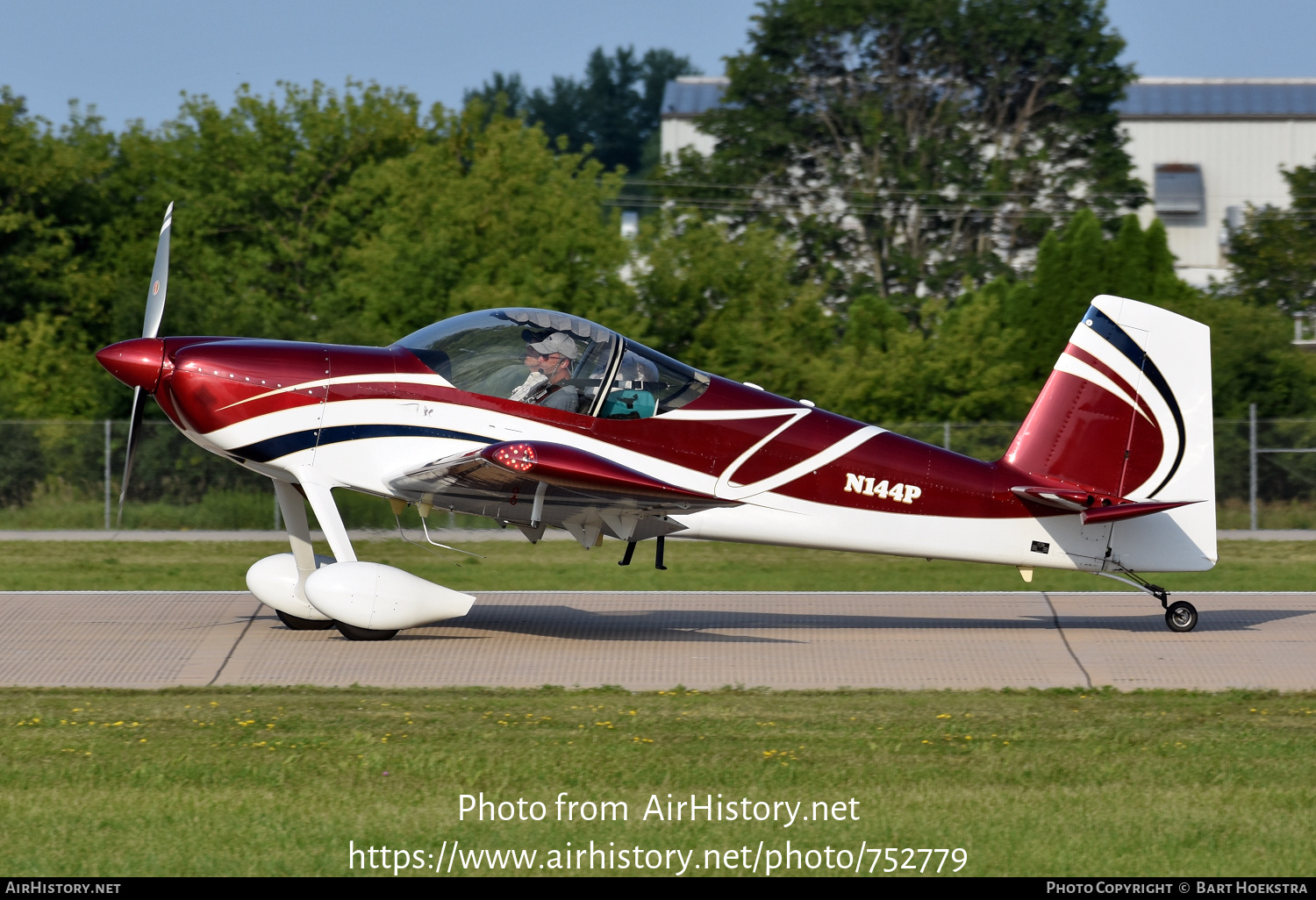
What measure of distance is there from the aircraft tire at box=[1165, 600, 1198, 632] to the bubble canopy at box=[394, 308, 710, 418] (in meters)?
4.52

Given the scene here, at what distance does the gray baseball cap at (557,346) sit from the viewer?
986 centimetres

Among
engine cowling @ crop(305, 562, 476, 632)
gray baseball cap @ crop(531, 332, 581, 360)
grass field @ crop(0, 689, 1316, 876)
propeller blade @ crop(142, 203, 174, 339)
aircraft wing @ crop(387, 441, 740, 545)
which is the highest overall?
propeller blade @ crop(142, 203, 174, 339)

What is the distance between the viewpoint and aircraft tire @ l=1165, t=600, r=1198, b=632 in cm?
1084

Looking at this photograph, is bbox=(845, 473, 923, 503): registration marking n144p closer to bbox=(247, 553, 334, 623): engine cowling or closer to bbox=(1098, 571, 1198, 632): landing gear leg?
bbox=(1098, 571, 1198, 632): landing gear leg

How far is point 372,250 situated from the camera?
2509 centimetres

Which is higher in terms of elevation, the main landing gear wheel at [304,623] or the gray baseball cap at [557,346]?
the gray baseball cap at [557,346]

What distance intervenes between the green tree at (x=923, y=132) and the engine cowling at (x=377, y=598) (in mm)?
29523

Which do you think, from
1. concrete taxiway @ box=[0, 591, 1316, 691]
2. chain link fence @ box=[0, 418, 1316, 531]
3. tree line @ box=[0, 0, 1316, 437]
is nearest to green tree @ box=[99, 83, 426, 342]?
tree line @ box=[0, 0, 1316, 437]

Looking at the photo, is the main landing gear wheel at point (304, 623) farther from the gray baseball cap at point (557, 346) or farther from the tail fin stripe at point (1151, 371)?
the tail fin stripe at point (1151, 371)

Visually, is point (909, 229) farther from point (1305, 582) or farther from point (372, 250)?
point (1305, 582)

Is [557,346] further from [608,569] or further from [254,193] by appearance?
[254,193]

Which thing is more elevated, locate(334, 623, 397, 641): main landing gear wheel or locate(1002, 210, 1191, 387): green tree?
locate(1002, 210, 1191, 387): green tree

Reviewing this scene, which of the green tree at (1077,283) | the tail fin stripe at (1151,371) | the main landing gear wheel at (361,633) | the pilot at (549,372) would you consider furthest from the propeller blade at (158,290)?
the green tree at (1077,283)
